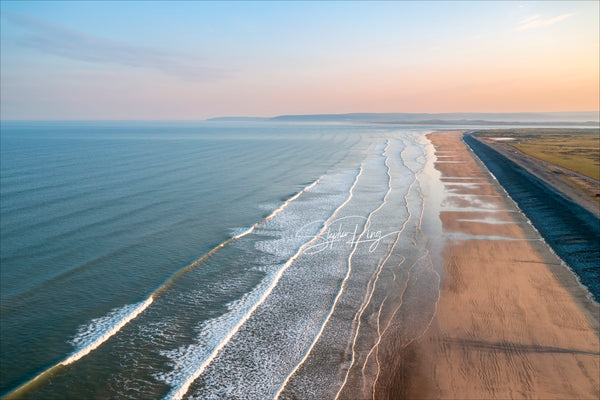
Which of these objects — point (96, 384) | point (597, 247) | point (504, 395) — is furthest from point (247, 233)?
point (597, 247)

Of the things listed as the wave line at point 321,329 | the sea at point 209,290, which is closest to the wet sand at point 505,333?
the sea at point 209,290

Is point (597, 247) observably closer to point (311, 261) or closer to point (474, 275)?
point (474, 275)

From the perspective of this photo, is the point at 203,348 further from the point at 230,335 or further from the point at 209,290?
the point at 209,290

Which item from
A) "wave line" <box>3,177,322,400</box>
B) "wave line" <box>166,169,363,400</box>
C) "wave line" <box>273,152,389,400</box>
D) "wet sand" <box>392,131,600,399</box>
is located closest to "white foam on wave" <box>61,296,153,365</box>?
"wave line" <box>3,177,322,400</box>

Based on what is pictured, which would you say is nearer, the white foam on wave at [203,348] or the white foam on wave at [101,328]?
the white foam on wave at [203,348]

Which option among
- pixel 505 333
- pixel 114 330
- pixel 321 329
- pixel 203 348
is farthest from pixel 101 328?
pixel 505 333

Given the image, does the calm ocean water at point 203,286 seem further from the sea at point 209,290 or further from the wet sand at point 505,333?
the wet sand at point 505,333
